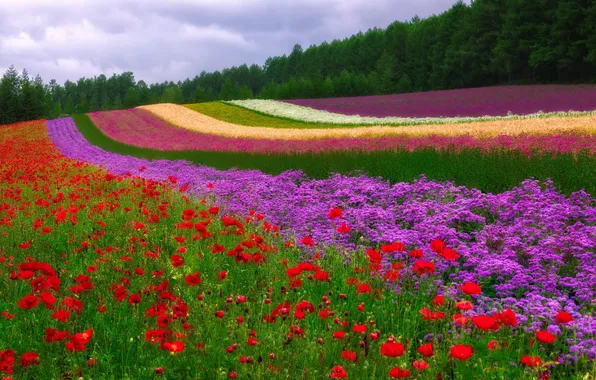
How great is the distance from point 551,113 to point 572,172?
1907cm

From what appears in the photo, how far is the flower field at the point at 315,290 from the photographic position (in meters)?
3.38

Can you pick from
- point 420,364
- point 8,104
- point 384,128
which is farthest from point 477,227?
point 8,104

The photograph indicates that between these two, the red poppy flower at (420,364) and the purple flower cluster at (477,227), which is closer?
the red poppy flower at (420,364)

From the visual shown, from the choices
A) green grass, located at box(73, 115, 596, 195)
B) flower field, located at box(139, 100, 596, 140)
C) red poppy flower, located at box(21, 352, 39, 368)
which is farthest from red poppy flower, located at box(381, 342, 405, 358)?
flower field, located at box(139, 100, 596, 140)

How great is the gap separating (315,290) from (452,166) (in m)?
5.98

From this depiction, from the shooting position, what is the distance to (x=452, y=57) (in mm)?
56500

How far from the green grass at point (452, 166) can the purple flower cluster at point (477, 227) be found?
1.36 feet

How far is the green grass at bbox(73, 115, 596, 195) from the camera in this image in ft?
27.1

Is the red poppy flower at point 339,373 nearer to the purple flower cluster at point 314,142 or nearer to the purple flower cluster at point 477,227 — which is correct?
the purple flower cluster at point 477,227

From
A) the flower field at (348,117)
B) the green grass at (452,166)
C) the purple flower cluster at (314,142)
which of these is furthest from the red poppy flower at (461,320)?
the flower field at (348,117)

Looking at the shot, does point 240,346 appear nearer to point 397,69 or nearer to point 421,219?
point 421,219

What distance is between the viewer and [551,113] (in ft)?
82.2

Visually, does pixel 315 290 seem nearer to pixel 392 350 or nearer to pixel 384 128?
pixel 392 350

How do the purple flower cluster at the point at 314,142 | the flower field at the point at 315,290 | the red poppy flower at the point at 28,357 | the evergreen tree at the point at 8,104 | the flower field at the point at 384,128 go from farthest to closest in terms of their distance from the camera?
the evergreen tree at the point at 8,104 → the flower field at the point at 384,128 → the purple flower cluster at the point at 314,142 → the flower field at the point at 315,290 → the red poppy flower at the point at 28,357
